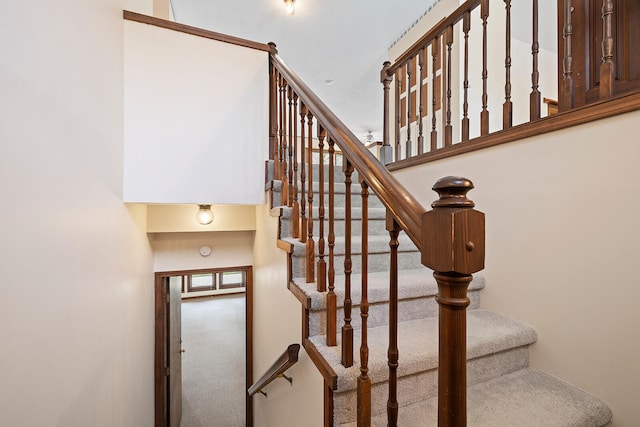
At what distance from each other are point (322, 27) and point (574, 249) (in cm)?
356

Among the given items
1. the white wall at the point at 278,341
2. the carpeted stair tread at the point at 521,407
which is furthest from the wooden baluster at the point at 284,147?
the carpeted stair tread at the point at 521,407

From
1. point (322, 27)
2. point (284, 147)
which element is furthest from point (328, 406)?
point (322, 27)

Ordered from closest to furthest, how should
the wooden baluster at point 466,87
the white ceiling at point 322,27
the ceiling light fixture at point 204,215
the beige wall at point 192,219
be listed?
the wooden baluster at point 466,87 < the beige wall at point 192,219 < the ceiling light fixture at point 204,215 < the white ceiling at point 322,27

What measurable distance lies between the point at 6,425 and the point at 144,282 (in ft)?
5.76

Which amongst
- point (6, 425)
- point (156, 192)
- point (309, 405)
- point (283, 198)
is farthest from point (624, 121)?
point (156, 192)

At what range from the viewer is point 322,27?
3602 mm

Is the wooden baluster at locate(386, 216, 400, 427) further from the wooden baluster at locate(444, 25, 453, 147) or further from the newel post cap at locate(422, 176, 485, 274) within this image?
the wooden baluster at locate(444, 25, 453, 147)

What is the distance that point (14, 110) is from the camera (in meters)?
0.77

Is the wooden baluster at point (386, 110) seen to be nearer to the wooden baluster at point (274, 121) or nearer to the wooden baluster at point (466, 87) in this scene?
the wooden baluster at point (466, 87)

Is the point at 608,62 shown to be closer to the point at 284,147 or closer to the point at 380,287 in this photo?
the point at 380,287

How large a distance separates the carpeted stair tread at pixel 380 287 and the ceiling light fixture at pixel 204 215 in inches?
64.5

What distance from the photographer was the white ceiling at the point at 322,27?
327 centimetres

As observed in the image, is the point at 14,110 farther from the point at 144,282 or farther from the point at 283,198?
the point at 144,282

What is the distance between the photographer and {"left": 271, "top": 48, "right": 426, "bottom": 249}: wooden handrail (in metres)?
0.69
